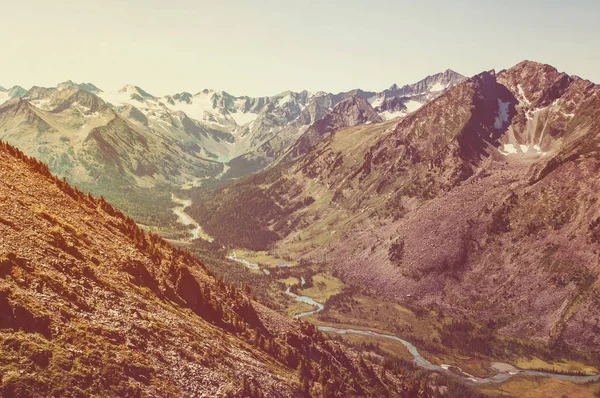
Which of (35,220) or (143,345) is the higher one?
(35,220)

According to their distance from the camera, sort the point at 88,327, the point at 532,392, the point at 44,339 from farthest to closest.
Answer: the point at 532,392 → the point at 88,327 → the point at 44,339

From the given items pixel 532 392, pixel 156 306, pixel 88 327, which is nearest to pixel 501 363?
pixel 532 392

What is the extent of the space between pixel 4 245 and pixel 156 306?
21.0 meters

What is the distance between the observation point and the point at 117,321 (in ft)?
164

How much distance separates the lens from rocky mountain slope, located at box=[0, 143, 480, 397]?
40438 millimetres

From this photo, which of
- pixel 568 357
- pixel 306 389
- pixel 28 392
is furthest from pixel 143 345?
pixel 568 357

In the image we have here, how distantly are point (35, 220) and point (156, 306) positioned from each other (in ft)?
67.1

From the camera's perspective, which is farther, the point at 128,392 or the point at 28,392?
the point at 128,392

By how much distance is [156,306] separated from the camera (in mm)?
60312

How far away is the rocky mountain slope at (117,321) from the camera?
40.4 metres

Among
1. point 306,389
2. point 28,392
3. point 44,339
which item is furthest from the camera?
point 306,389

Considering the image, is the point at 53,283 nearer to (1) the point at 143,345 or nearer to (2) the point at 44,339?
(2) the point at 44,339

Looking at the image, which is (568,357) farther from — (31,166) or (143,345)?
(31,166)

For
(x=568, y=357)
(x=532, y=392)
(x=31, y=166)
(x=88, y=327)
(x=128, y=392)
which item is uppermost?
(x=31, y=166)
